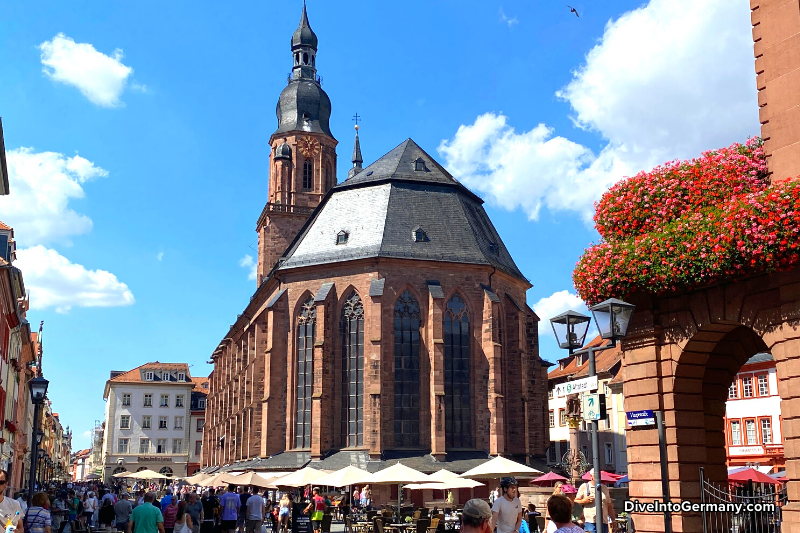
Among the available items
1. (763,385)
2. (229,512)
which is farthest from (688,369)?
(763,385)

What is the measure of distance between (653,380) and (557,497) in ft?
25.1

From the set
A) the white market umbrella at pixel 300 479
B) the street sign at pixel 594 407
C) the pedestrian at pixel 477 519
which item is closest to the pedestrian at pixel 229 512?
the white market umbrella at pixel 300 479

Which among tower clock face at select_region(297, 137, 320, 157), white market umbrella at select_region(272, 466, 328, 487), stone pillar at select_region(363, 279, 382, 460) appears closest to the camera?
white market umbrella at select_region(272, 466, 328, 487)

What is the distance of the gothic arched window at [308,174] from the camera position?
64438 millimetres

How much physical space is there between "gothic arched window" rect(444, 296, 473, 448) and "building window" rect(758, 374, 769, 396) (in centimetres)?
1572

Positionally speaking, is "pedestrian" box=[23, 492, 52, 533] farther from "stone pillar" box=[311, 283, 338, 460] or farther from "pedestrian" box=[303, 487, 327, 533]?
"stone pillar" box=[311, 283, 338, 460]

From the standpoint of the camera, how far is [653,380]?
47.6ft

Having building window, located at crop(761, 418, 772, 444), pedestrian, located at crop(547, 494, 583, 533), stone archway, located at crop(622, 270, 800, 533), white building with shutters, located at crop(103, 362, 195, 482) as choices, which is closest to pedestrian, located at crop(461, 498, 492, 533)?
pedestrian, located at crop(547, 494, 583, 533)

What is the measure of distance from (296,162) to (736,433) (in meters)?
36.0

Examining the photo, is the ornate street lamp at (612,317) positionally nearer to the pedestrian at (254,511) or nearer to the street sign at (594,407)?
the street sign at (594,407)

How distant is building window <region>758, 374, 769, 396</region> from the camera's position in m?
44.7

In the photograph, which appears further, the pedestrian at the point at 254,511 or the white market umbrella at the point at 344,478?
the white market umbrella at the point at 344,478

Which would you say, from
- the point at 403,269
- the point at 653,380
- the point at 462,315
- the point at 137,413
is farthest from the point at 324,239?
the point at 137,413

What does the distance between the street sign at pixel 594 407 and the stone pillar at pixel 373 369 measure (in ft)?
101
